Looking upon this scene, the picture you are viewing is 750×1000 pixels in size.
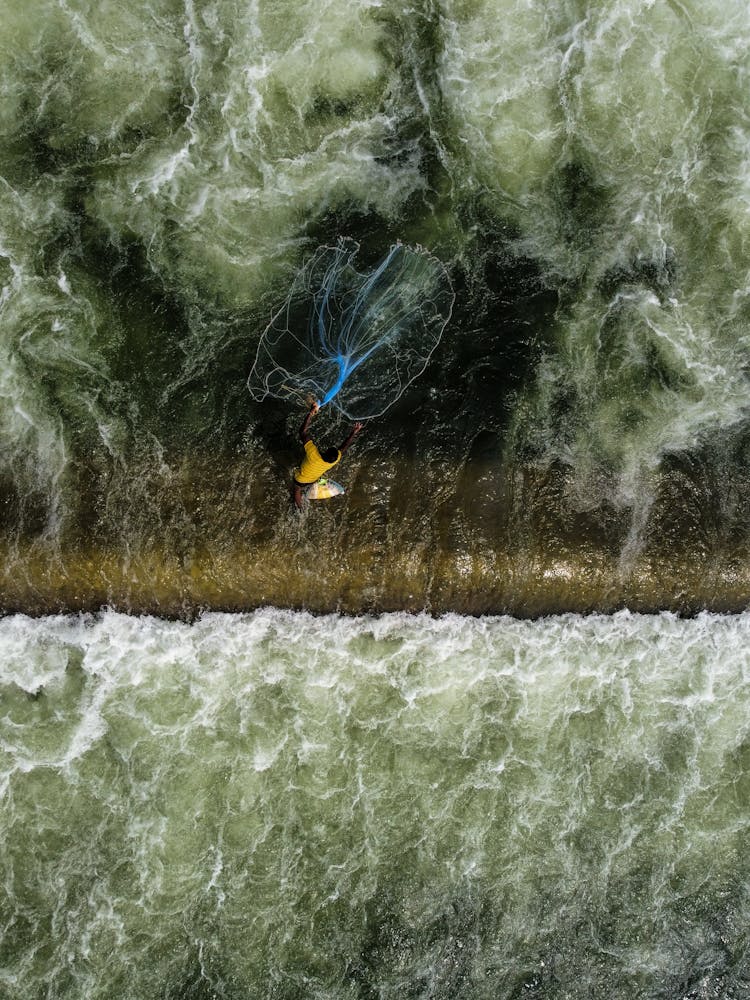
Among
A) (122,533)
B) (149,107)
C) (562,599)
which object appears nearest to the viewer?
(122,533)

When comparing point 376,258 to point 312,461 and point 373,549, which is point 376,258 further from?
point 373,549

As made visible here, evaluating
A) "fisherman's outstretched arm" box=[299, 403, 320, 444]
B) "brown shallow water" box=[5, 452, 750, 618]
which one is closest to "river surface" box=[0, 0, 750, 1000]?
"brown shallow water" box=[5, 452, 750, 618]

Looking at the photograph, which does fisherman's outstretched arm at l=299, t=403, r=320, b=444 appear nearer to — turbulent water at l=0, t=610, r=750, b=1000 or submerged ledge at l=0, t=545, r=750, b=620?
submerged ledge at l=0, t=545, r=750, b=620

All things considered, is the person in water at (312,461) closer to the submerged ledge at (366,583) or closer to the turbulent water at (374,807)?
the submerged ledge at (366,583)

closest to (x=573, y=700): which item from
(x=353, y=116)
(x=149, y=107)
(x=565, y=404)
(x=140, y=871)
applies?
(x=565, y=404)

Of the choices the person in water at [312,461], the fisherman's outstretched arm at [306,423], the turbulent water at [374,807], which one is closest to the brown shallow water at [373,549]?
the turbulent water at [374,807]

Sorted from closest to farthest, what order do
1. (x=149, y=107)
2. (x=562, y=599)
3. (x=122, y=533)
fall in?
(x=122, y=533) < (x=562, y=599) < (x=149, y=107)

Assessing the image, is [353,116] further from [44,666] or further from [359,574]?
[44,666]

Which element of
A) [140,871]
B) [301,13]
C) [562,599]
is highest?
[301,13]

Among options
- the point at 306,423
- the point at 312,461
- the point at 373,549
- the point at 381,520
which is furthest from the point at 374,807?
the point at 306,423
